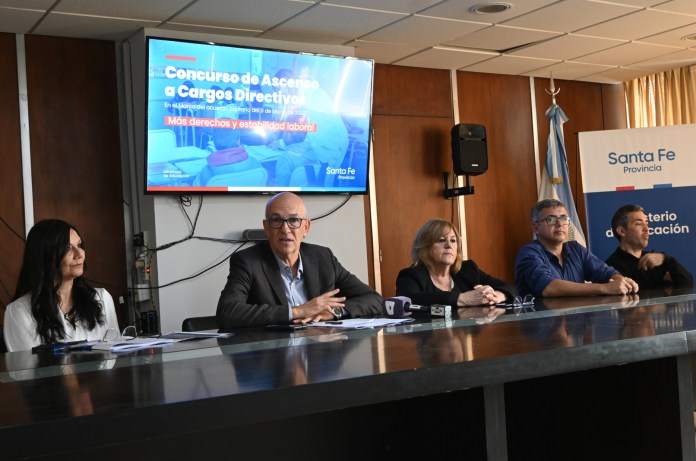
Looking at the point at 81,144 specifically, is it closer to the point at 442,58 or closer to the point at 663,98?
the point at 442,58

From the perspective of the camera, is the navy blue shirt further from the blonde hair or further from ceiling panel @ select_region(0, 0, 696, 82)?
ceiling panel @ select_region(0, 0, 696, 82)

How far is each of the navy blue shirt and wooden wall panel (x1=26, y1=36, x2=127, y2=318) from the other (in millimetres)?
2593

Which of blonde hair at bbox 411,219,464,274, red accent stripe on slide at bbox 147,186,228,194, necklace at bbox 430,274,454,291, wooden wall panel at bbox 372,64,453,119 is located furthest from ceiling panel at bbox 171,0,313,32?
necklace at bbox 430,274,454,291

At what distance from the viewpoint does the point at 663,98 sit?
733 cm

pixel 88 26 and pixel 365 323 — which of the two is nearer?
pixel 365 323

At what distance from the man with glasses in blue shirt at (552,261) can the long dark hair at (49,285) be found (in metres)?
1.96

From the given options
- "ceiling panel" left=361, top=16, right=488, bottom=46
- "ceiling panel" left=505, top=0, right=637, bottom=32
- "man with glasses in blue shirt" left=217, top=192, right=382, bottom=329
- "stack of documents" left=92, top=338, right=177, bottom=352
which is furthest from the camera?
"ceiling panel" left=361, top=16, right=488, bottom=46

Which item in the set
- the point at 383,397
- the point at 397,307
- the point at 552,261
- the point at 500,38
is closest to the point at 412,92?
the point at 500,38

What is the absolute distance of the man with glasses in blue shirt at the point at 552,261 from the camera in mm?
3859

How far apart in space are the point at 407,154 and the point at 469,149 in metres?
0.48

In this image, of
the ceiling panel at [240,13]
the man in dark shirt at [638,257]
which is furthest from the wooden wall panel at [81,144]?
the man in dark shirt at [638,257]

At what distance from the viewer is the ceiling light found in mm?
4969

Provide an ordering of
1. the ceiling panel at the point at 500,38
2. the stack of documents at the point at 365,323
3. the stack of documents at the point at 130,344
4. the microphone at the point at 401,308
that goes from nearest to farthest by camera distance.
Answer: the stack of documents at the point at 130,344 → the stack of documents at the point at 365,323 → the microphone at the point at 401,308 → the ceiling panel at the point at 500,38

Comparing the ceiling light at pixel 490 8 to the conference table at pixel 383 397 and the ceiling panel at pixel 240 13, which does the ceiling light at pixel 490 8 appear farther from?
the conference table at pixel 383 397
